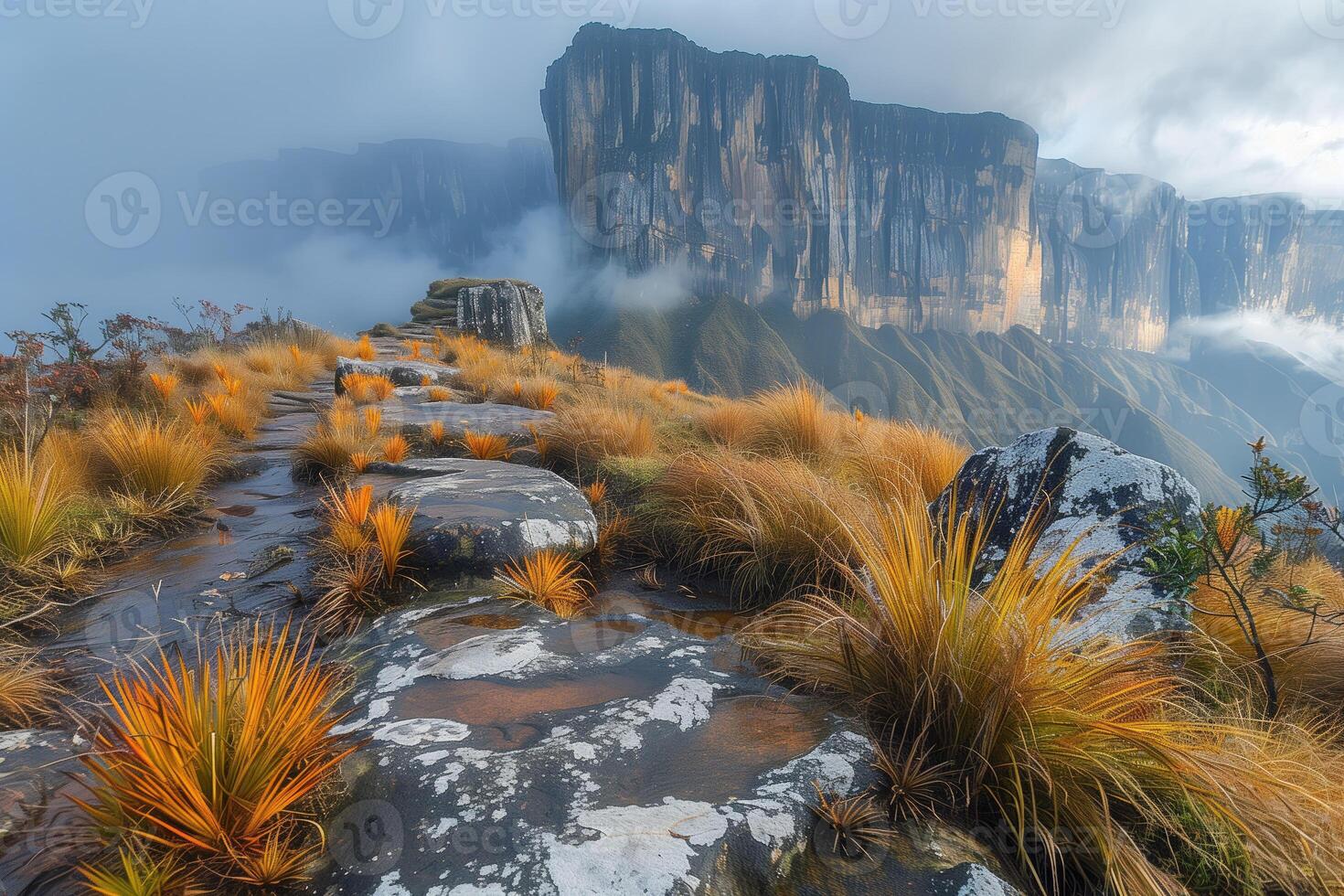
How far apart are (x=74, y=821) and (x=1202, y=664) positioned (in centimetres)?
412

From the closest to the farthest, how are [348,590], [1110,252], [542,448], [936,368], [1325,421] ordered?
1. [348,590]
2. [542,448]
3. [936,368]
4. [1325,421]
5. [1110,252]

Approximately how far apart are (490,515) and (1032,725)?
298 centimetres

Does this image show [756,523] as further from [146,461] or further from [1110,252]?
[1110,252]

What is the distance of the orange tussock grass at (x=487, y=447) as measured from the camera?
19.2 ft

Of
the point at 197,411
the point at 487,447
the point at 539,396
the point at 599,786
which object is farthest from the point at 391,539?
the point at 539,396

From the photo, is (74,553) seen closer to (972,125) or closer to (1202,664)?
(1202,664)

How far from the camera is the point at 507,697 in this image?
2.08 meters

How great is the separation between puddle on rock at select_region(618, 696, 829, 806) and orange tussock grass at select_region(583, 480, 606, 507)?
297cm

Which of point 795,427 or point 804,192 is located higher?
point 804,192

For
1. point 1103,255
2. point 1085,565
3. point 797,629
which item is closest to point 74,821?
point 797,629

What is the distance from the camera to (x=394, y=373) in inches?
384

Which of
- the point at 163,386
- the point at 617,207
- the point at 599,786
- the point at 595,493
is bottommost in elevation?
the point at 595,493

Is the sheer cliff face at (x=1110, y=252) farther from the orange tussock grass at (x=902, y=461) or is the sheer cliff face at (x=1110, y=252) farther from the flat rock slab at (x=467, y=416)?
the flat rock slab at (x=467, y=416)

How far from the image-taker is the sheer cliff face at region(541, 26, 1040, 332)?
306 ft
